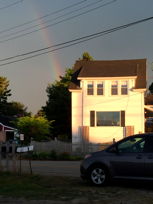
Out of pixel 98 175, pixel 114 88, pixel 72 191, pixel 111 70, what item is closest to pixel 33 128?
pixel 114 88

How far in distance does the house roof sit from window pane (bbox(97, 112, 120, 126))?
383cm

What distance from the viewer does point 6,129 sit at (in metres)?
57.0

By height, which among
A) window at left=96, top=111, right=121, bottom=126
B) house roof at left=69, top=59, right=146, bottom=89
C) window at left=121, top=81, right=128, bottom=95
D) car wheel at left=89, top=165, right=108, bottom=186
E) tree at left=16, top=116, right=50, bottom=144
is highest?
house roof at left=69, top=59, right=146, bottom=89

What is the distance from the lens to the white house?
152ft

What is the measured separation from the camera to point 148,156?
12734 millimetres

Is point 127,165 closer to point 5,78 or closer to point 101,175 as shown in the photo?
point 101,175

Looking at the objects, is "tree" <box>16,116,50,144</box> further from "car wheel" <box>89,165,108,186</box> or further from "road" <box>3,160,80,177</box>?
"car wheel" <box>89,165,108,186</box>

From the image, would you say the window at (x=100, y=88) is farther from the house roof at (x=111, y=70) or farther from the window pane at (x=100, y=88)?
the house roof at (x=111, y=70)

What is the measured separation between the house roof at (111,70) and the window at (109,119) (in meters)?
3.81

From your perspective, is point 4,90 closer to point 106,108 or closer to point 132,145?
point 106,108

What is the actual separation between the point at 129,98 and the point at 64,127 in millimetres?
15376

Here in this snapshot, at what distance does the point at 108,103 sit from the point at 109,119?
1.70 meters

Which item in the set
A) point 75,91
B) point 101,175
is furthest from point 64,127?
point 101,175

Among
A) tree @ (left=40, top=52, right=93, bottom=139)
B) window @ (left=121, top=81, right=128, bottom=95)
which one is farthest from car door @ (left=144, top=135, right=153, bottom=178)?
tree @ (left=40, top=52, right=93, bottom=139)
